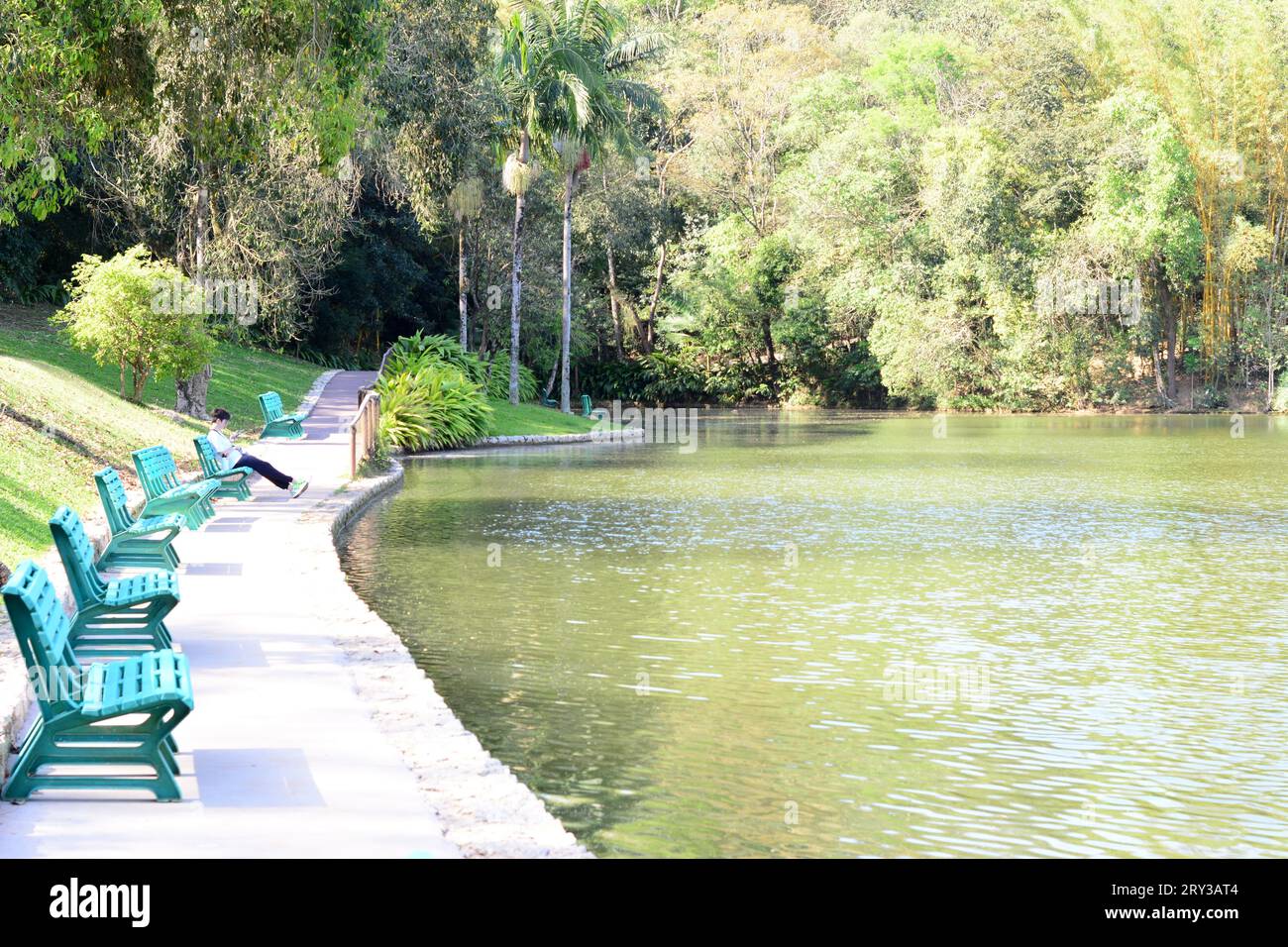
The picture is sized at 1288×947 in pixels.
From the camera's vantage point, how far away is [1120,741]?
824 centimetres


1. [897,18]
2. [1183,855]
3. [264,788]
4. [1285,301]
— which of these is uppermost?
[897,18]

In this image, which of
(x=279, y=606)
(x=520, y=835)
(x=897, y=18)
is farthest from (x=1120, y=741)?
(x=897, y=18)

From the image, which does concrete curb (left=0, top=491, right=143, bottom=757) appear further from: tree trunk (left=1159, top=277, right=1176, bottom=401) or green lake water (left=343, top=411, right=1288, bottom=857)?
tree trunk (left=1159, top=277, right=1176, bottom=401)

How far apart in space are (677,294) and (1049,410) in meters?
16.8

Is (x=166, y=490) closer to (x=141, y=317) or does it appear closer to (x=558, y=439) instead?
(x=141, y=317)

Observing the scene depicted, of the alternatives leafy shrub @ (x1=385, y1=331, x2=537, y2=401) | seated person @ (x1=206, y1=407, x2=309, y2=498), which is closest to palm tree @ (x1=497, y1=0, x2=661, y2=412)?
leafy shrub @ (x1=385, y1=331, x2=537, y2=401)

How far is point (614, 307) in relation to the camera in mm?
62469

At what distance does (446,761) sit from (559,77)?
114 feet

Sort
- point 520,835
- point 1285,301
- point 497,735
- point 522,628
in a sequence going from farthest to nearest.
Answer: point 1285,301 < point 522,628 < point 497,735 < point 520,835

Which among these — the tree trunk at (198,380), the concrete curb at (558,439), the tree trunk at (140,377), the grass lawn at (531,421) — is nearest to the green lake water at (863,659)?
the tree trunk at (140,377)

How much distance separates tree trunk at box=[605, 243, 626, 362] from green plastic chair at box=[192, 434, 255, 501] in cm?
4342

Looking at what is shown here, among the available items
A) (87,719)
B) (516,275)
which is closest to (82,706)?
(87,719)

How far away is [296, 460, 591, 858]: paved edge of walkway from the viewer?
5527 millimetres

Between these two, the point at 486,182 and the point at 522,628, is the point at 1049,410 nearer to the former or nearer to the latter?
the point at 486,182
